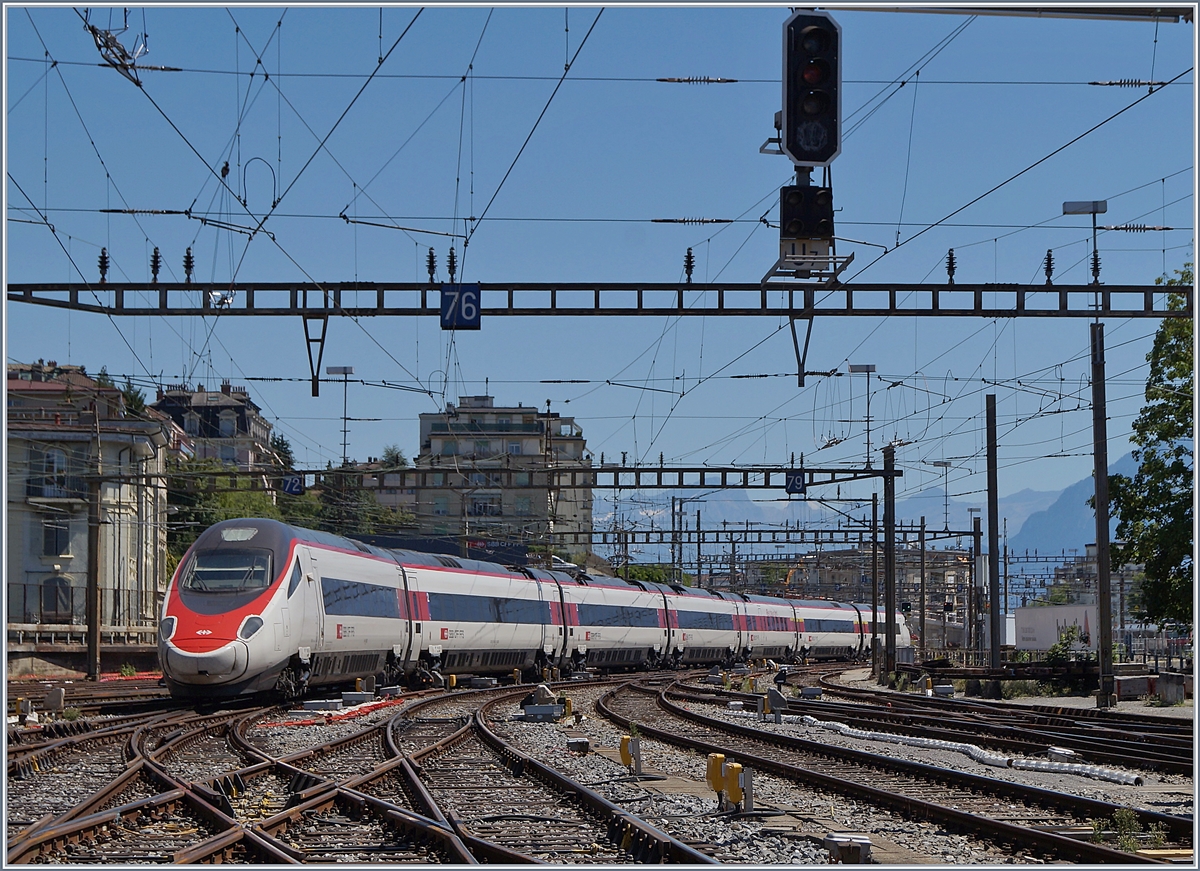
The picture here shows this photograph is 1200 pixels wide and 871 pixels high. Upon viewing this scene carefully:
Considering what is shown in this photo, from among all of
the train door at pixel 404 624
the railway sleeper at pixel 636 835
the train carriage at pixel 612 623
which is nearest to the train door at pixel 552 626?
the train carriage at pixel 612 623

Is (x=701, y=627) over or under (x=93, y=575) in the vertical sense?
under

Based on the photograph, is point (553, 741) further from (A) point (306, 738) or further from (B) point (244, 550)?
(B) point (244, 550)

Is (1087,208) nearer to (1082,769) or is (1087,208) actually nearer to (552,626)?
(1082,769)

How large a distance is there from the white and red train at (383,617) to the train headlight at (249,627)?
0.02 metres

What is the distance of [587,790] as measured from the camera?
12.1 meters

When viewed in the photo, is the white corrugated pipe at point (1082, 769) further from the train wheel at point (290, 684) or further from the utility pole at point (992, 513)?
the utility pole at point (992, 513)

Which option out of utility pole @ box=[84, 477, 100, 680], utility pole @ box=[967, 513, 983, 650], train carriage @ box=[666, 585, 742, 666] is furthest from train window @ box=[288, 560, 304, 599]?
utility pole @ box=[967, 513, 983, 650]

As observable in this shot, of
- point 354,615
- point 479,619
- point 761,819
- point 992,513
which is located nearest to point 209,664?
point 354,615

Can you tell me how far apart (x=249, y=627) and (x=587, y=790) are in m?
12.6

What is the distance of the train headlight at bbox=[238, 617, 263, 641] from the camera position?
23.2 meters

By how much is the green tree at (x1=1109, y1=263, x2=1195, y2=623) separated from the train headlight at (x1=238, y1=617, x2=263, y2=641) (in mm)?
26297

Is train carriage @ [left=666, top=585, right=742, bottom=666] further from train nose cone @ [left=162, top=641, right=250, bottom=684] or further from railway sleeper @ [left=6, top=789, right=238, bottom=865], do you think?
railway sleeper @ [left=6, top=789, right=238, bottom=865]

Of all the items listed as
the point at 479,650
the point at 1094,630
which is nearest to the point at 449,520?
the point at 1094,630

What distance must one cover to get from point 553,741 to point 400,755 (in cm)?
406
